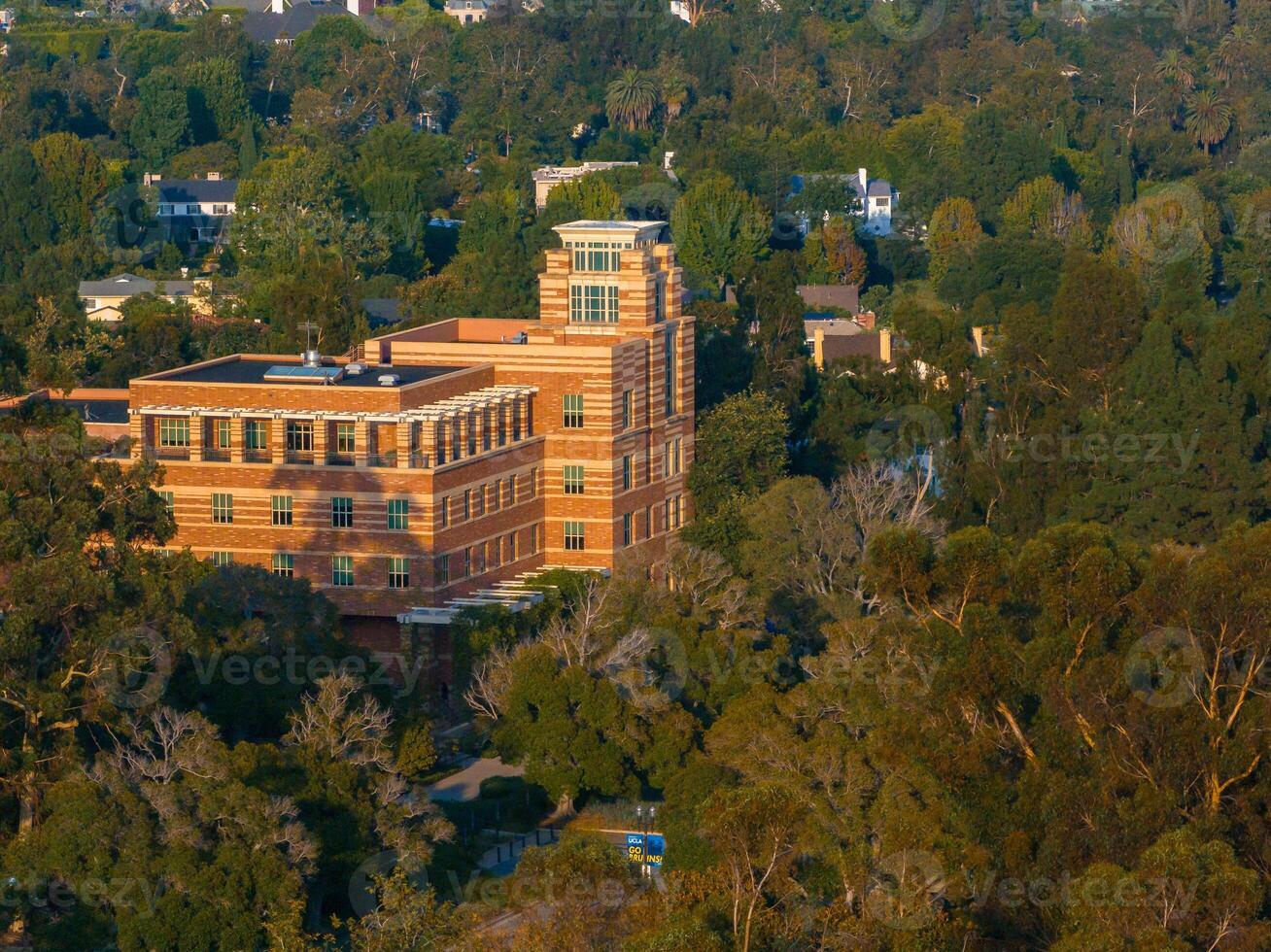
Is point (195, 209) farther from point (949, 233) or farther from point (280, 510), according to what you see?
point (280, 510)

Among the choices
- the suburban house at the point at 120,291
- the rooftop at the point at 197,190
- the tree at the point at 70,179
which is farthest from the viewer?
the rooftop at the point at 197,190

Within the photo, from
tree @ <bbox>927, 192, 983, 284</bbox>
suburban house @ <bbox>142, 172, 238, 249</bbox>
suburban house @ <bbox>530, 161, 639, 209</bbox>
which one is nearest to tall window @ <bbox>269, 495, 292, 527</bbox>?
tree @ <bbox>927, 192, 983, 284</bbox>

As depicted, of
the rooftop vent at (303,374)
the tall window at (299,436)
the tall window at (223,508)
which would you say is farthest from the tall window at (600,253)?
the tall window at (223,508)

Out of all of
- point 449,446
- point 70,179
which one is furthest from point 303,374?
point 70,179

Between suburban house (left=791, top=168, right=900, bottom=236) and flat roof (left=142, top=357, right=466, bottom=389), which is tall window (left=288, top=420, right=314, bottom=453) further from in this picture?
suburban house (left=791, top=168, right=900, bottom=236)

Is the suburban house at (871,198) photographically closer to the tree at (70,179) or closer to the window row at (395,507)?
the tree at (70,179)

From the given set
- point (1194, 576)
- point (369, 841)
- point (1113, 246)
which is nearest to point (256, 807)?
point (369, 841)
